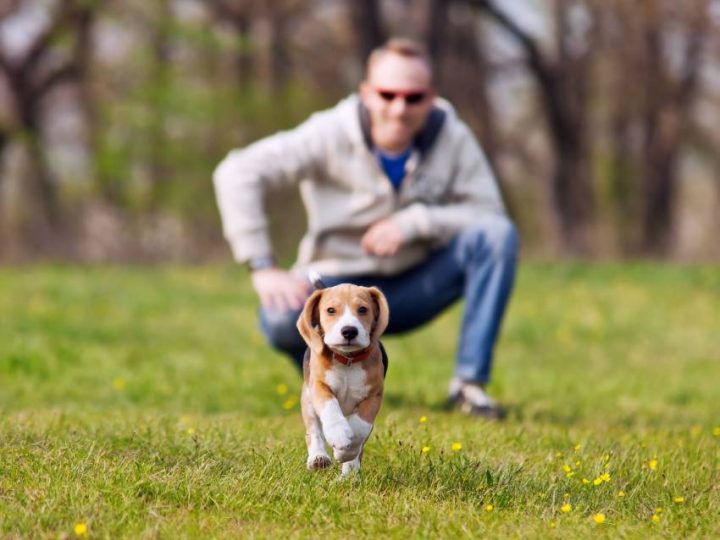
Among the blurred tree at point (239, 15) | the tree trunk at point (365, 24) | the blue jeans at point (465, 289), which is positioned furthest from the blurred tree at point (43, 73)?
the blue jeans at point (465, 289)

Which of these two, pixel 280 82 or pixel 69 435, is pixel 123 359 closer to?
→ pixel 69 435

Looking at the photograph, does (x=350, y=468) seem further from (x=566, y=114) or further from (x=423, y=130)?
(x=566, y=114)

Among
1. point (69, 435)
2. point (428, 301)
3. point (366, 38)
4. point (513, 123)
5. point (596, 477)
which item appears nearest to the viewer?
point (596, 477)

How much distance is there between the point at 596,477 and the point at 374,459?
75 cm

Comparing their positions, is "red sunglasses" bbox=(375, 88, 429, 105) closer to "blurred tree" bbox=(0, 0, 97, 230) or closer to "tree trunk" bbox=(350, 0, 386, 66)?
"tree trunk" bbox=(350, 0, 386, 66)

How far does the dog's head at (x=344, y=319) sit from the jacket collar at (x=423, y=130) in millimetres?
2265

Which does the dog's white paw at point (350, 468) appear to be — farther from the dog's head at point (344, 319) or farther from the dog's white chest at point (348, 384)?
the dog's head at point (344, 319)

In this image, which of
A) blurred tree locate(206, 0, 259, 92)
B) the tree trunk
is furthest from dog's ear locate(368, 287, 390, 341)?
blurred tree locate(206, 0, 259, 92)

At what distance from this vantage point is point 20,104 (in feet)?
68.3

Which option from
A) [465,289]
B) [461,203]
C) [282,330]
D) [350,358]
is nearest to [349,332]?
[350,358]

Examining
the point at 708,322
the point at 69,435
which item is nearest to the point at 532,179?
the point at 708,322

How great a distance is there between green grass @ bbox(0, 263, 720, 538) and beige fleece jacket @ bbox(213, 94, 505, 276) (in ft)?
2.74

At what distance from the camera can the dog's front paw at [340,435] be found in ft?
10.0

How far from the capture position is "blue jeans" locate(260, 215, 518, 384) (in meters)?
5.35
